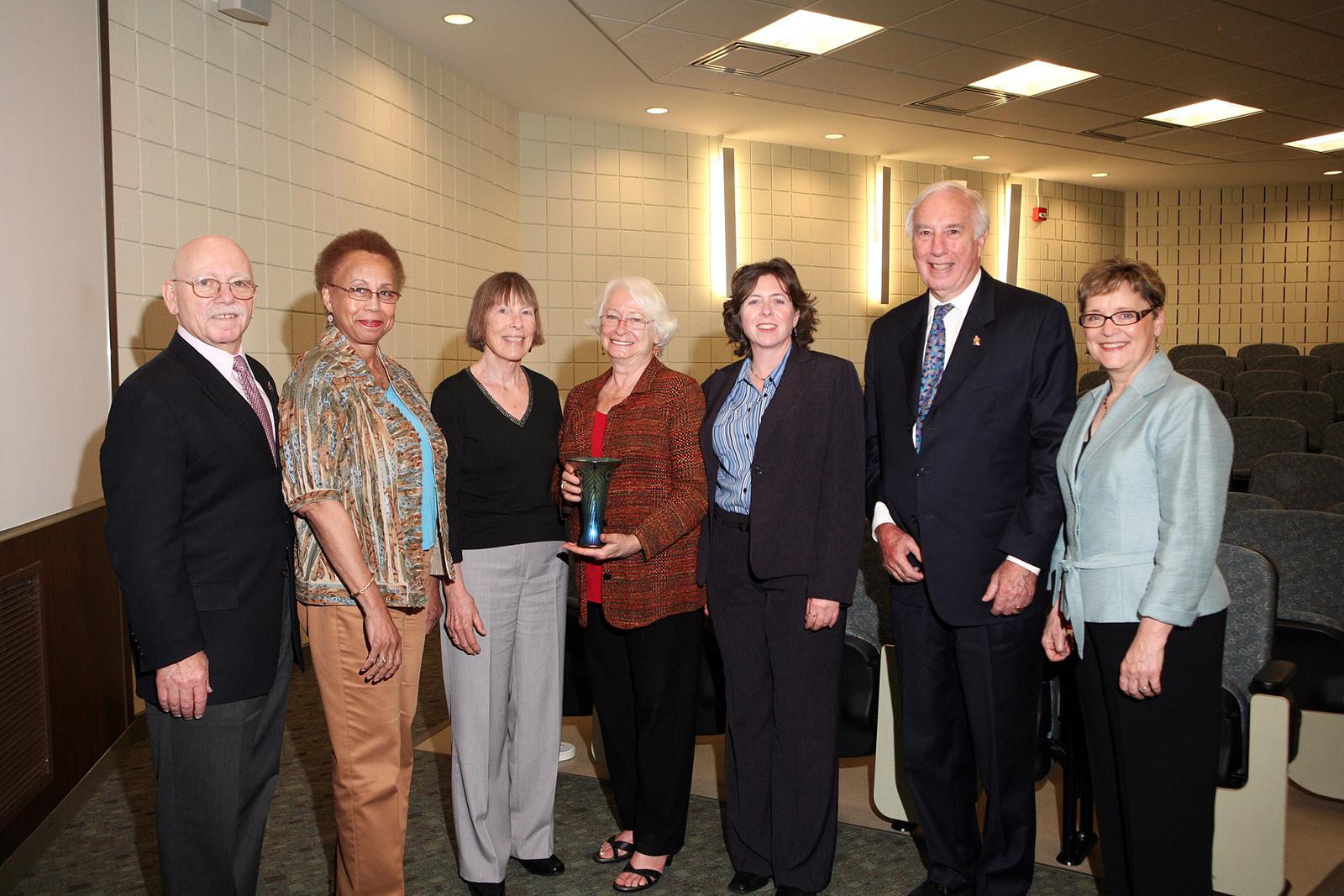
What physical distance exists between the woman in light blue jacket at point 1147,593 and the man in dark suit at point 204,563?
1654mm

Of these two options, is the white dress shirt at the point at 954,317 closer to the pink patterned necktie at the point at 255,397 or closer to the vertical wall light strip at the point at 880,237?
the pink patterned necktie at the point at 255,397

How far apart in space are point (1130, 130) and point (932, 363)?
7509mm

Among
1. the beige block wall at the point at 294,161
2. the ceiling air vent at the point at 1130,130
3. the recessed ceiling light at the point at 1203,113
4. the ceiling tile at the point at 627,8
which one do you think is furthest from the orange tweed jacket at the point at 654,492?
the ceiling air vent at the point at 1130,130

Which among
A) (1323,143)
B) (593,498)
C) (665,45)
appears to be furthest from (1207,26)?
(593,498)

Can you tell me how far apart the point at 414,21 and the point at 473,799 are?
4.62m

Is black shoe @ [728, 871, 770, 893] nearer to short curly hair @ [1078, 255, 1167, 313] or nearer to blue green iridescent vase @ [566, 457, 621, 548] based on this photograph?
blue green iridescent vase @ [566, 457, 621, 548]

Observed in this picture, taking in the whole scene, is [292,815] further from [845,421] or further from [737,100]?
[737,100]

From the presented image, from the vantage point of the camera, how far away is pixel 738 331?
2.56m

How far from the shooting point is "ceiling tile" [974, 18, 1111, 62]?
571 cm

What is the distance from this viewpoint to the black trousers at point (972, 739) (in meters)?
2.24

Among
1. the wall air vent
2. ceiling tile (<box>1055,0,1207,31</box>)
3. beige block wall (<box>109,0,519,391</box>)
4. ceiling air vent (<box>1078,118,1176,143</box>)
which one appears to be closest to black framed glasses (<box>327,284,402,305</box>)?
beige block wall (<box>109,0,519,391</box>)

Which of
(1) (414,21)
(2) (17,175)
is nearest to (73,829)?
(2) (17,175)

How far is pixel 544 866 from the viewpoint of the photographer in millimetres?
2607

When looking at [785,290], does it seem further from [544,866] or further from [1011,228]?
[1011,228]
